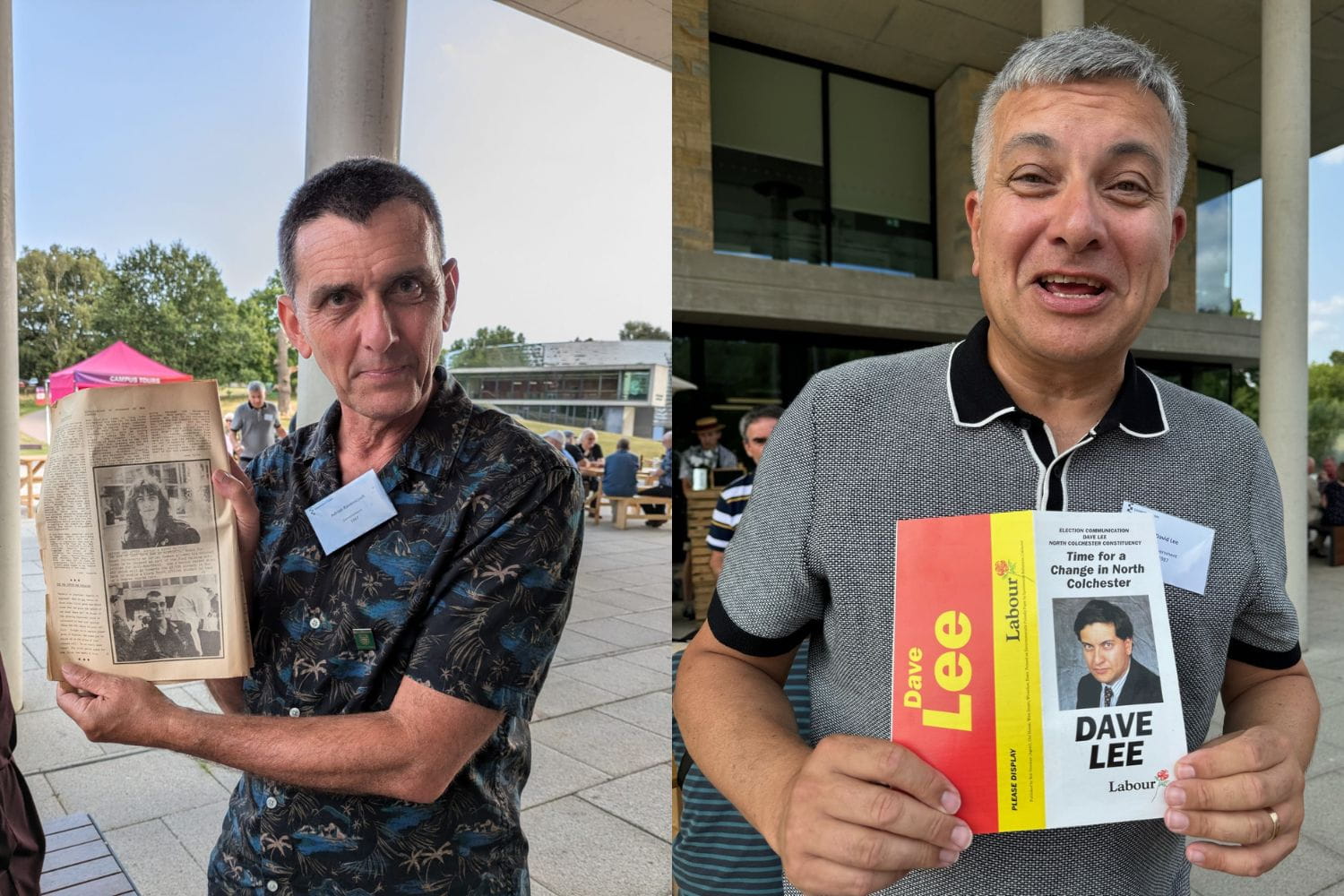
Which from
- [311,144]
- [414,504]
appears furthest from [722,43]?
[414,504]

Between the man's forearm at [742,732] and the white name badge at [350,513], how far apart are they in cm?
58

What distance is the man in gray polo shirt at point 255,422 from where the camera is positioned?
936cm

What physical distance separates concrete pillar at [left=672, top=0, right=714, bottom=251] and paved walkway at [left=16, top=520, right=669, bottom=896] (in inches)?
176

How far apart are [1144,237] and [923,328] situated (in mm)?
9545

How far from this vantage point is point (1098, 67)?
3.99 feet

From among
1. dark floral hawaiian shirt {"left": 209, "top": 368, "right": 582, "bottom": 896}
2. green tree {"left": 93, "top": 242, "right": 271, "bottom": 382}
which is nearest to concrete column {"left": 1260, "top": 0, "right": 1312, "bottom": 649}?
dark floral hawaiian shirt {"left": 209, "top": 368, "right": 582, "bottom": 896}

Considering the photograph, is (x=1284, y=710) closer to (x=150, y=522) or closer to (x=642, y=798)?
(x=150, y=522)

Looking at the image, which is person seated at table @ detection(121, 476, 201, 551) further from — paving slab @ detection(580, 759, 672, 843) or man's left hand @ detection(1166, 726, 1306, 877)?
paving slab @ detection(580, 759, 672, 843)

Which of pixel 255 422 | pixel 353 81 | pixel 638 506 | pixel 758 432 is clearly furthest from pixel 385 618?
pixel 638 506

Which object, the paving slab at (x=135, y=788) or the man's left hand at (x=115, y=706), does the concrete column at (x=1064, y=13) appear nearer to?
the paving slab at (x=135, y=788)

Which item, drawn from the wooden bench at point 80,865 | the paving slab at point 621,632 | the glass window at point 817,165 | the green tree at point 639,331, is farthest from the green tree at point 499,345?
the wooden bench at point 80,865

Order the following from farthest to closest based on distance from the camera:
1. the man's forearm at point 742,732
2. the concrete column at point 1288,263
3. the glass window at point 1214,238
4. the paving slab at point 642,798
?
1. the glass window at point 1214,238
2. the concrete column at point 1288,263
3. the paving slab at point 642,798
4. the man's forearm at point 742,732

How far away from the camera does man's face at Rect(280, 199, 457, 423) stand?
61.3 inches

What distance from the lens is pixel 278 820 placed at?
4.95 feet
